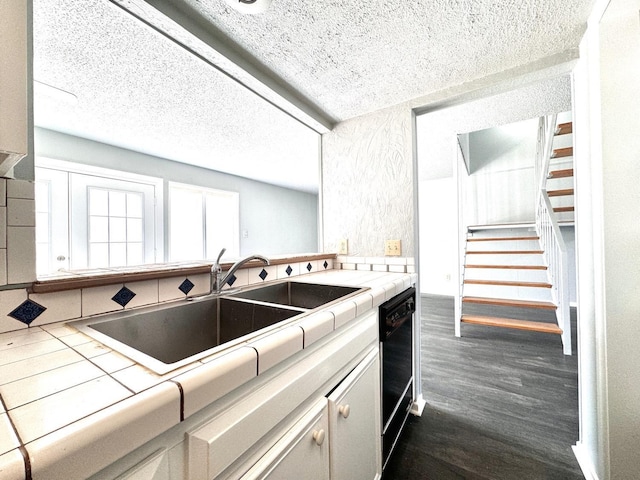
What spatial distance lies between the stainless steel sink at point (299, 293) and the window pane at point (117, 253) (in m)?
2.84

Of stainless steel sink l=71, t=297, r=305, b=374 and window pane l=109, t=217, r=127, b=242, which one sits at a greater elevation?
window pane l=109, t=217, r=127, b=242

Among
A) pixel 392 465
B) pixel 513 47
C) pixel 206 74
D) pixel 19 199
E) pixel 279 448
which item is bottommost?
pixel 392 465

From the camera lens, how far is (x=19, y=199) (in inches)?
28.8

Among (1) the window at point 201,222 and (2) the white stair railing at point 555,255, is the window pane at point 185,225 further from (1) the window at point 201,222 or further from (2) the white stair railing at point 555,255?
(2) the white stair railing at point 555,255

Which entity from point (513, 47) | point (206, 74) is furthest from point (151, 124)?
point (513, 47)

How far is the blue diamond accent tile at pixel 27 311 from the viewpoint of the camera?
0.72m

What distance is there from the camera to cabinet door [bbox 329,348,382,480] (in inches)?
32.5

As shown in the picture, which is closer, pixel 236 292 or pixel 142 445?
pixel 142 445

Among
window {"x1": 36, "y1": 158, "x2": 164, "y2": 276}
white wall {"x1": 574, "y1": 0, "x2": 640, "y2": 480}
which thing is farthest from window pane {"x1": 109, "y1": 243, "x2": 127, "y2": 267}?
white wall {"x1": 574, "y1": 0, "x2": 640, "y2": 480}

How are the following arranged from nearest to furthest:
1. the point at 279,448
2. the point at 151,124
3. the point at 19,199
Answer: the point at 279,448 < the point at 19,199 < the point at 151,124

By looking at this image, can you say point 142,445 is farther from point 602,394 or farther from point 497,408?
point 497,408

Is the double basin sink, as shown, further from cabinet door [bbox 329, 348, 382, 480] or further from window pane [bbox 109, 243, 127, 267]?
window pane [bbox 109, 243, 127, 267]

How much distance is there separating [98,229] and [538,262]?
19.6ft

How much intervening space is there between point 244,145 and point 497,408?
3.33 metres
